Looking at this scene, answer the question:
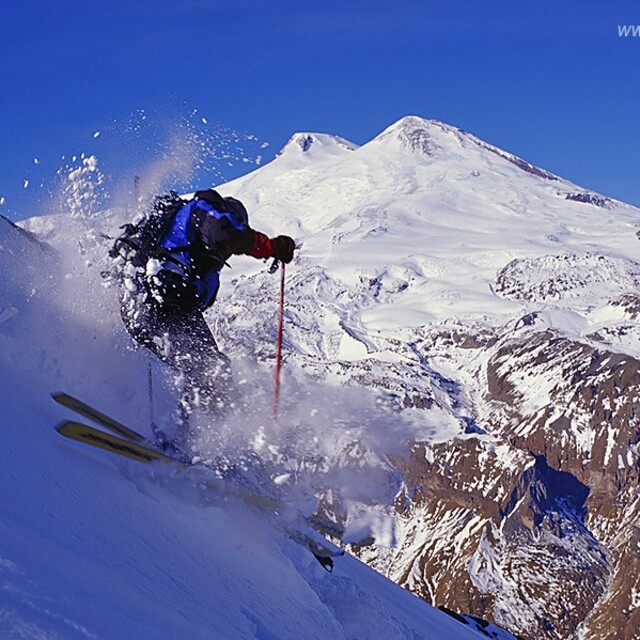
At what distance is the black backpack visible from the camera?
11727 mm

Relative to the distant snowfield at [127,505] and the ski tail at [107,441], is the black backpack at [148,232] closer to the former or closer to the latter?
the distant snowfield at [127,505]

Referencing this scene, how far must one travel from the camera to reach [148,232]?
11.9m

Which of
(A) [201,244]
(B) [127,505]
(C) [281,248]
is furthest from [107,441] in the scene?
(C) [281,248]

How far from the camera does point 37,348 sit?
972 centimetres

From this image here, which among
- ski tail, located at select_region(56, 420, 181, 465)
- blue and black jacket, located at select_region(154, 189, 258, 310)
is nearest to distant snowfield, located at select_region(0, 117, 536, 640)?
ski tail, located at select_region(56, 420, 181, 465)

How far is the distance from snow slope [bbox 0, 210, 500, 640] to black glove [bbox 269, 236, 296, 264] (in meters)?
2.52

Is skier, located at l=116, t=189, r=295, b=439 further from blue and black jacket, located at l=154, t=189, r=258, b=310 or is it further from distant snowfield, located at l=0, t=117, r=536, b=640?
distant snowfield, located at l=0, t=117, r=536, b=640

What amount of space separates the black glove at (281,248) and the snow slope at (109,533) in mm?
2521

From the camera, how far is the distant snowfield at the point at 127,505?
4.53 metres

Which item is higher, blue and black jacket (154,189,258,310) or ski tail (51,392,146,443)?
blue and black jacket (154,189,258,310)

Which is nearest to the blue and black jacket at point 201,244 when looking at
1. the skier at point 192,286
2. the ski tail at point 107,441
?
the skier at point 192,286

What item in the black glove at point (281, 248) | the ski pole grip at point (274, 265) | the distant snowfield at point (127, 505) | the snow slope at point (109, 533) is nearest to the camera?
the snow slope at point (109, 533)

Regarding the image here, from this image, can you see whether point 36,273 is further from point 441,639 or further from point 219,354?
point 441,639

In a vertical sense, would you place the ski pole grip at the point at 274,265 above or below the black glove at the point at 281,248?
below
